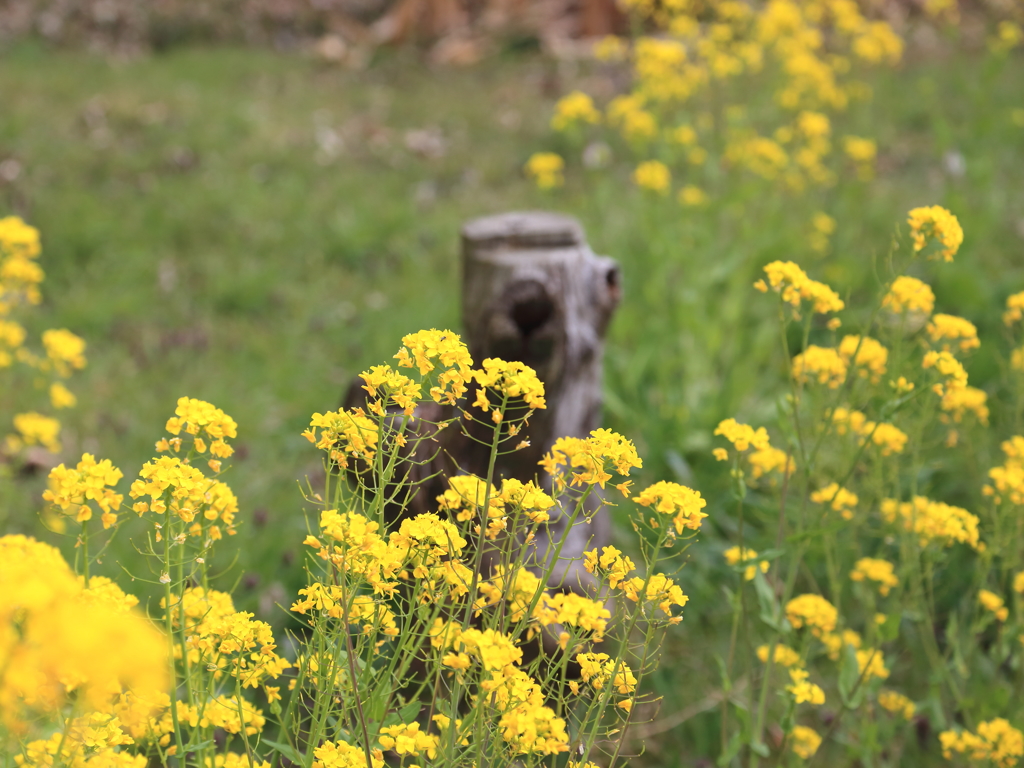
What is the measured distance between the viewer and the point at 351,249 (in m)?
4.93

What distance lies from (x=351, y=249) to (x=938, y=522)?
3701mm

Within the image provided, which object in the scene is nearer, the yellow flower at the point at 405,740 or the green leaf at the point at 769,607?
the yellow flower at the point at 405,740

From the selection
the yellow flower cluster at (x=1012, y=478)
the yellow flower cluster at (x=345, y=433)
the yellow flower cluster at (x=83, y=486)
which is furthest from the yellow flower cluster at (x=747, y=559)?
the yellow flower cluster at (x=83, y=486)

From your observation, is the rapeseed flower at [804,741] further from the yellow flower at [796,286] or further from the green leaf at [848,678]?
the yellow flower at [796,286]

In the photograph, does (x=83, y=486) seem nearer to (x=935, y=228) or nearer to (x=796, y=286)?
(x=796, y=286)

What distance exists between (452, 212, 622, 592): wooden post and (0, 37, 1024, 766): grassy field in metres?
0.72

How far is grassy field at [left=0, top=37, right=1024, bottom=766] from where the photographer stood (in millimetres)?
3396

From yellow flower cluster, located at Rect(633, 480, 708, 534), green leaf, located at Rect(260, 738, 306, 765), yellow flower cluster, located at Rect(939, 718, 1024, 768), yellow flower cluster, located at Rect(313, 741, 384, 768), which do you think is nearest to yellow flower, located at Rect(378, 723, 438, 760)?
yellow flower cluster, located at Rect(313, 741, 384, 768)

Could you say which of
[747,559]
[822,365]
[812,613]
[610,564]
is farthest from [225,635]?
[822,365]

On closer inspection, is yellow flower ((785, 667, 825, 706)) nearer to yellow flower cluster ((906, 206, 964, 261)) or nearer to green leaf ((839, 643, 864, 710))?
green leaf ((839, 643, 864, 710))

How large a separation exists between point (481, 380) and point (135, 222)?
4464 millimetres


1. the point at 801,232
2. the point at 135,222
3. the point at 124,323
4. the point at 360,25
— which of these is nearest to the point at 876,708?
the point at 801,232

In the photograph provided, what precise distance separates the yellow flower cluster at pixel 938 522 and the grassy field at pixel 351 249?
2.88 feet

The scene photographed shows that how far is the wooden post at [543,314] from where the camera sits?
2.44 meters
